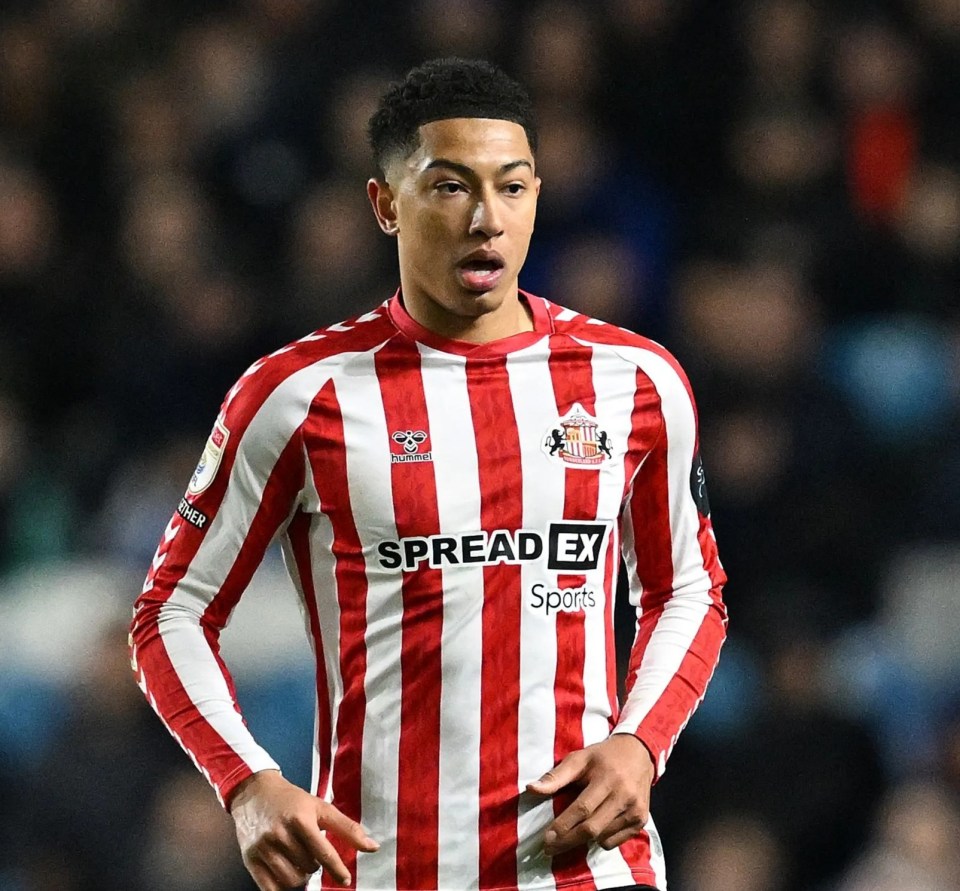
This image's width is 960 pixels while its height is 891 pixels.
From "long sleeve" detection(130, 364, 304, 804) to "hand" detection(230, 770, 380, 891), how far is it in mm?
186

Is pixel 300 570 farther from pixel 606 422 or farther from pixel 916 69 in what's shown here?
pixel 916 69

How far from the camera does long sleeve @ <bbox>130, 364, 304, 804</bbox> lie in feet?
7.77

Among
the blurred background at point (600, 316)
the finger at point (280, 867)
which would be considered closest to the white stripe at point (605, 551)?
the finger at point (280, 867)

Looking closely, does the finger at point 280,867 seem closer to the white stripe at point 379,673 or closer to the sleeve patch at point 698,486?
the white stripe at point 379,673

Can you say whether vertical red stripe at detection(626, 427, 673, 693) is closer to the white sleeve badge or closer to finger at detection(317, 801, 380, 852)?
finger at detection(317, 801, 380, 852)

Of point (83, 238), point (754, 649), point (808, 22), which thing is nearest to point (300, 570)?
point (754, 649)

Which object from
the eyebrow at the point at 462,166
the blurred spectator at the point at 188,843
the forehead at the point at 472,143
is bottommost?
the blurred spectator at the point at 188,843

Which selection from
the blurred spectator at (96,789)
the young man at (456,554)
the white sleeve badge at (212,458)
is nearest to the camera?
the young man at (456,554)

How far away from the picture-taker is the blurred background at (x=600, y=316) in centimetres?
418

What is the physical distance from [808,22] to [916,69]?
0.37 m

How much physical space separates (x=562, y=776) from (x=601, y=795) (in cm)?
6

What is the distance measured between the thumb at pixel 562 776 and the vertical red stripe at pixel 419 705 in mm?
153

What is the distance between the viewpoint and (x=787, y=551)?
4414 millimetres

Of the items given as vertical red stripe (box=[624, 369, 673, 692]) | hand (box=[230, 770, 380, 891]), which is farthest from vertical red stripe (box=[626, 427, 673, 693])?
hand (box=[230, 770, 380, 891])
